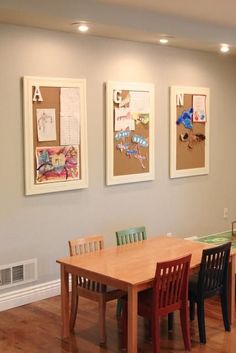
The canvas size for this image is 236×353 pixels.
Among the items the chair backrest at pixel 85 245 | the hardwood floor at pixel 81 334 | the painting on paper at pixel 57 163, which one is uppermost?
the painting on paper at pixel 57 163

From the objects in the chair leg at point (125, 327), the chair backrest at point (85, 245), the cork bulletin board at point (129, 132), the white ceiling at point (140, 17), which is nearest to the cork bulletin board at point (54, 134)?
the cork bulletin board at point (129, 132)

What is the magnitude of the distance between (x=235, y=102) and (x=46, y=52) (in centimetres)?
305

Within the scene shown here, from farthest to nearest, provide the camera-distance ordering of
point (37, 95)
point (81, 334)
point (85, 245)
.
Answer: point (37, 95) < point (85, 245) < point (81, 334)

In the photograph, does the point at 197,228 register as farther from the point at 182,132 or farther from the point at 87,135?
the point at 87,135

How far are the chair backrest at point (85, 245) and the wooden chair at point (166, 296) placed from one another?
0.61 metres

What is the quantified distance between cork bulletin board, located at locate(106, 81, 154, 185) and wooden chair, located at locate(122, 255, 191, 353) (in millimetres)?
1918

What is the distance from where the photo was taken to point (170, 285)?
368 centimetres

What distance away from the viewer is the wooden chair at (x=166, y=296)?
3.57 m

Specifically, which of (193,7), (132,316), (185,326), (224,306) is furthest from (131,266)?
(193,7)

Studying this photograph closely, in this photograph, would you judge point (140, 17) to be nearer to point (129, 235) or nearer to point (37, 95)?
point (37, 95)

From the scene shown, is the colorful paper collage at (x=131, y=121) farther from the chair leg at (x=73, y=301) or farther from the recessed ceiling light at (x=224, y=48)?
the chair leg at (x=73, y=301)

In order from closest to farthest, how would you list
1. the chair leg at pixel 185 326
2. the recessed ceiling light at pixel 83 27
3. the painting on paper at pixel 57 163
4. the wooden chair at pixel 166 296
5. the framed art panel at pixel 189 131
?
the wooden chair at pixel 166 296 < the chair leg at pixel 185 326 < the recessed ceiling light at pixel 83 27 < the painting on paper at pixel 57 163 < the framed art panel at pixel 189 131

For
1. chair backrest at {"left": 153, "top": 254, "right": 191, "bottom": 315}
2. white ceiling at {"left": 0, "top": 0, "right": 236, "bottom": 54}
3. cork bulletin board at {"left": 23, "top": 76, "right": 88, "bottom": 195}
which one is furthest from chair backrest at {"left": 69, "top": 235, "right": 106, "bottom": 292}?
white ceiling at {"left": 0, "top": 0, "right": 236, "bottom": 54}

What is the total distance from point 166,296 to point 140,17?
2.68 m
